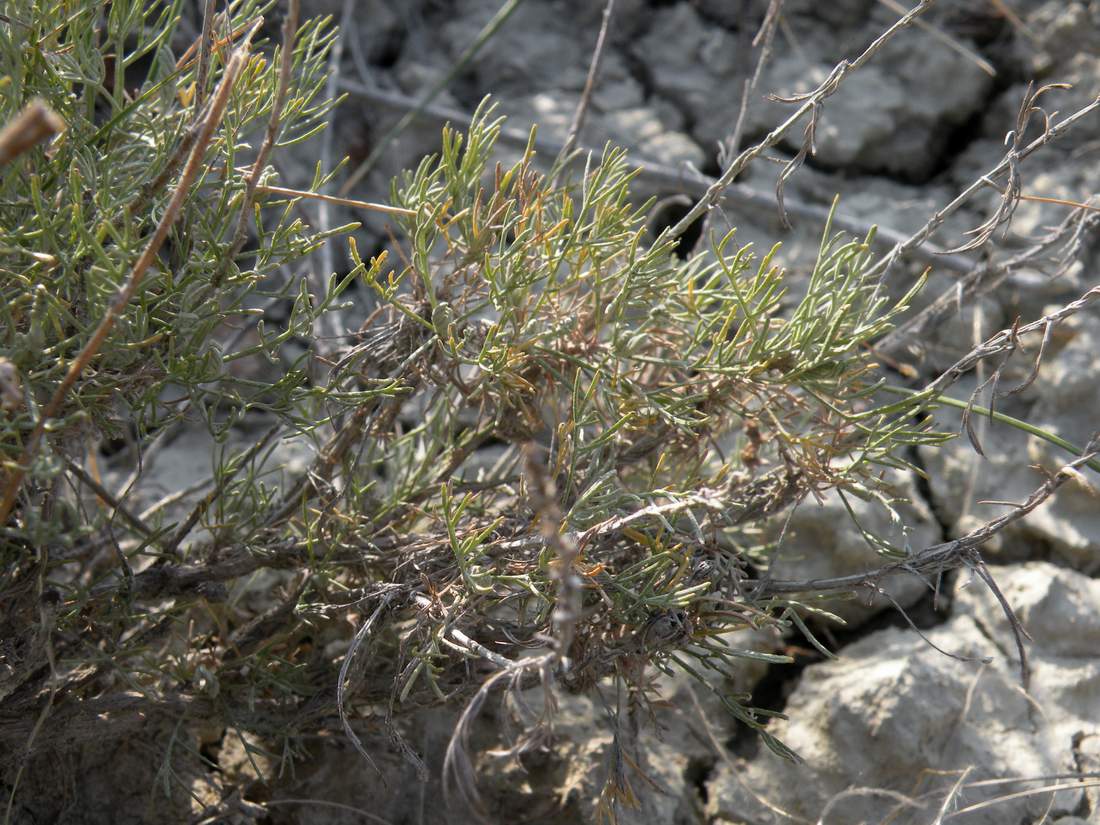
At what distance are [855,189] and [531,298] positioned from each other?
4.37 ft

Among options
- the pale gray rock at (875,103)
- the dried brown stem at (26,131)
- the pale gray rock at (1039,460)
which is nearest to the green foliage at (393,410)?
the dried brown stem at (26,131)

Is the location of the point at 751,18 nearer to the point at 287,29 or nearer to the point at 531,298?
the point at 531,298

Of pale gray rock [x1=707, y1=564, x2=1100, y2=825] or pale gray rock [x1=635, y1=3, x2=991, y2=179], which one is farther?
pale gray rock [x1=635, y1=3, x2=991, y2=179]

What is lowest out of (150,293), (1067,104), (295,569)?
(295,569)

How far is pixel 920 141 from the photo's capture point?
244 centimetres

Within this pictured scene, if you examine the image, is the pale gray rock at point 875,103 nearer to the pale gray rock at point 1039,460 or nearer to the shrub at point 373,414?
the pale gray rock at point 1039,460

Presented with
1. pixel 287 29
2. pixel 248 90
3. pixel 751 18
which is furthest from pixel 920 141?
pixel 287 29

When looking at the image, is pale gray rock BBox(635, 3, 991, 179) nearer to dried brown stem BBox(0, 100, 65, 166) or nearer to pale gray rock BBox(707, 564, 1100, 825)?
pale gray rock BBox(707, 564, 1100, 825)

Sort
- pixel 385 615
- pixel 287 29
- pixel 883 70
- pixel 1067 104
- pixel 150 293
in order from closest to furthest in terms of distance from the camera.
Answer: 1. pixel 287 29
2. pixel 150 293
3. pixel 385 615
4. pixel 1067 104
5. pixel 883 70

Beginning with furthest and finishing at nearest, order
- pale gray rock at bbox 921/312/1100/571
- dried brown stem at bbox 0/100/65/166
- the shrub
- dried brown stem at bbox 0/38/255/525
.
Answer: pale gray rock at bbox 921/312/1100/571
the shrub
dried brown stem at bbox 0/38/255/525
dried brown stem at bbox 0/100/65/166

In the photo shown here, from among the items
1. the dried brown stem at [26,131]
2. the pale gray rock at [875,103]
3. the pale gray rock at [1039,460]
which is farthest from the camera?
the pale gray rock at [875,103]

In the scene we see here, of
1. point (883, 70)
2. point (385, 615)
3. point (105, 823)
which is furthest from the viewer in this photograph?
point (883, 70)

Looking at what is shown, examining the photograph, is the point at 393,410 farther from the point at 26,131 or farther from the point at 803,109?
the point at 26,131

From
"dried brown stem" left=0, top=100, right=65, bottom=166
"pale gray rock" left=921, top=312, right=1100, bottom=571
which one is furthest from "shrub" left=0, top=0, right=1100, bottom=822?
"pale gray rock" left=921, top=312, right=1100, bottom=571
